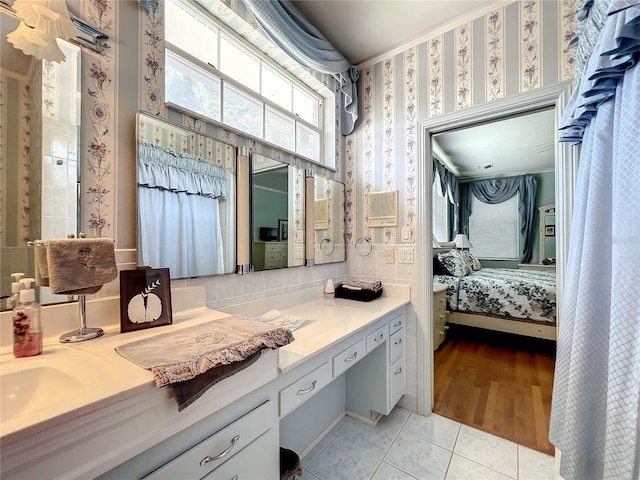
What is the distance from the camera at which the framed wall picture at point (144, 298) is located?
958 mm

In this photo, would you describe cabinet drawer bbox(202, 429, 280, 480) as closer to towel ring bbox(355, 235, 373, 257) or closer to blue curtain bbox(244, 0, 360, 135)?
towel ring bbox(355, 235, 373, 257)

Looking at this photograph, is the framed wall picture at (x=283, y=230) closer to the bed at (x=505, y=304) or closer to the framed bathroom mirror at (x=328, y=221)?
the framed bathroom mirror at (x=328, y=221)

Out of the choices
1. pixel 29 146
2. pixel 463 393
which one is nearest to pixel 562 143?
pixel 463 393

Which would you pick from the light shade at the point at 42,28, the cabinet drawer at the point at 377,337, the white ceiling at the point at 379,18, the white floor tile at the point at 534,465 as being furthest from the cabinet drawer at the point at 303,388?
the white ceiling at the point at 379,18

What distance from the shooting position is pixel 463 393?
7.17 feet

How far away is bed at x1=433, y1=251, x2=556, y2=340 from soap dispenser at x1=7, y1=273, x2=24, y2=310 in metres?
3.65

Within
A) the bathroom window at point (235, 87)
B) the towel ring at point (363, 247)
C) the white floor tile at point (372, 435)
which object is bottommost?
the white floor tile at point (372, 435)

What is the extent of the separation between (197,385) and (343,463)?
129cm

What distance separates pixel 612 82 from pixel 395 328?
1.53m

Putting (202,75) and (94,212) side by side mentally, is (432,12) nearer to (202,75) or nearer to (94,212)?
(202,75)

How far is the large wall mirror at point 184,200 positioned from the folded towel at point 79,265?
0.64ft

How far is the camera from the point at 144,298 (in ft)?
3.27

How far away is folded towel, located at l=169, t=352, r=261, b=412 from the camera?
638 mm

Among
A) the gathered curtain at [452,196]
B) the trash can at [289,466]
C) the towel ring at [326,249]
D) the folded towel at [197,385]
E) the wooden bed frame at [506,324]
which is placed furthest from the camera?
the gathered curtain at [452,196]
